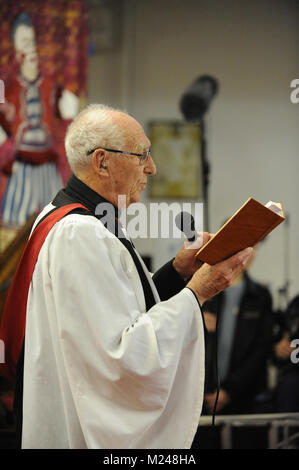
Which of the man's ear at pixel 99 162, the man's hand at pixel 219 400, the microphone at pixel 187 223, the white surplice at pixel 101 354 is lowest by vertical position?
the man's hand at pixel 219 400

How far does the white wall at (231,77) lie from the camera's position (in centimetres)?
598

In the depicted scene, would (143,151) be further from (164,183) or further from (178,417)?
(164,183)

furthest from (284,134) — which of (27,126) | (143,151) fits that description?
(143,151)

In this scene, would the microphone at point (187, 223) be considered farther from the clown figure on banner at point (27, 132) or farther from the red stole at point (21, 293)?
the clown figure on banner at point (27, 132)

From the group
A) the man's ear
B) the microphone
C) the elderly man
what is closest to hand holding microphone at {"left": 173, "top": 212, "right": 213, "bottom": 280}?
the microphone

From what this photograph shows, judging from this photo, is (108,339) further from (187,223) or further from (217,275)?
(187,223)

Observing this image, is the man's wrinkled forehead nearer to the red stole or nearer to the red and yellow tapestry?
the red stole

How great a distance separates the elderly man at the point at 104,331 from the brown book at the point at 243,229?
0.15ft

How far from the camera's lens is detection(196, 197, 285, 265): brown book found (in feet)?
5.46

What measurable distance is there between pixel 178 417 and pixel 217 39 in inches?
202

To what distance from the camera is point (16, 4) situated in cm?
524

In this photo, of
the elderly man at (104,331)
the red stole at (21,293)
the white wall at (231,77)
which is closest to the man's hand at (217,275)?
the elderly man at (104,331)

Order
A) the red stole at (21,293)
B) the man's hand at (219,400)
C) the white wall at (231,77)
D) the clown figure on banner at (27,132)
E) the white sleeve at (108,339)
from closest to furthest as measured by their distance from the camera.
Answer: the white sleeve at (108,339) < the red stole at (21,293) < the man's hand at (219,400) < the clown figure on banner at (27,132) < the white wall at (231,77)

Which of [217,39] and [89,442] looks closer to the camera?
[89,442]
